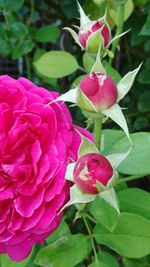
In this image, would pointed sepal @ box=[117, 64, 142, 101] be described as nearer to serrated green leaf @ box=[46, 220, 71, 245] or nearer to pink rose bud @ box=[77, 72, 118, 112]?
pink rose bud @ box=[77, 72, 118, 112]

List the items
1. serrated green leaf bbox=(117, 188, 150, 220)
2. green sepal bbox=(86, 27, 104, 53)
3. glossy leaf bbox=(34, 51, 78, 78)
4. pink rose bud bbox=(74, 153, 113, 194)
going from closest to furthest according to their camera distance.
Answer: pink rose bud bbox=(74, 153, 113, 194) → green sepal bbox=(86, 27, 104, 53) → serrated green leaf bbox=(117, 188, 150, 220) → glossy leaf bbox=(34, 51, 78, 78)

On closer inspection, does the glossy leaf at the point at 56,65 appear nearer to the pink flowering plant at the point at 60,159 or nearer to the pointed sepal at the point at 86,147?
the pink flowering plant at the point at 60,159

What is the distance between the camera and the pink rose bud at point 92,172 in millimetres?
567

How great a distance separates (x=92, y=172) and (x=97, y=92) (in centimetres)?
7

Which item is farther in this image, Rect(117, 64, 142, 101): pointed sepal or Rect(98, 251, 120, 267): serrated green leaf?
Rect(98, 251, 120, 267): serrated green leaf

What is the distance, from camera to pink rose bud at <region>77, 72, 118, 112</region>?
0.58 meters

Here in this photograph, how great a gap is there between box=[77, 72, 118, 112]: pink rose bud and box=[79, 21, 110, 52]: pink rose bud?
10 cm

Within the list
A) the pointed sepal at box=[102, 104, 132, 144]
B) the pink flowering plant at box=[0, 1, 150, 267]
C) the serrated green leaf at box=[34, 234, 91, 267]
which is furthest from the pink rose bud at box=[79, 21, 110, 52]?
the serrated green leaf at box=[34, 234, 91, 267]

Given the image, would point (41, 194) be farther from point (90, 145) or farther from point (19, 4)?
point (19, 4)

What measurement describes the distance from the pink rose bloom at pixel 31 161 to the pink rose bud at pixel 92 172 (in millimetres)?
81

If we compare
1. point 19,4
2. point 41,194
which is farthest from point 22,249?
point 19,4

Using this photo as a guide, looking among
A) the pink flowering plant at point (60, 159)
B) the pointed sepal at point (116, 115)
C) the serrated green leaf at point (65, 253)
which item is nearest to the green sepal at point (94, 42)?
the pink flowering plant at point (60, 159)

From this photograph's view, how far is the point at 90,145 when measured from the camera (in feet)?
1.96

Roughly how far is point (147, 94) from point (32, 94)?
0.49 metres
